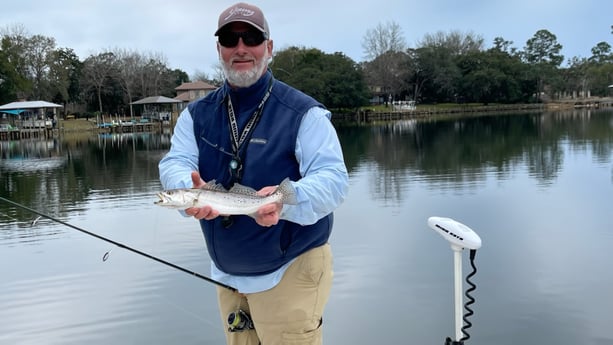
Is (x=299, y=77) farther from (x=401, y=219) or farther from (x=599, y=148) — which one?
(x=401, y=219)

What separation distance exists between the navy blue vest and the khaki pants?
0.30 feet

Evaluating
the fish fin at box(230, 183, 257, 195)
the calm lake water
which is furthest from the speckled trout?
the calm lake water

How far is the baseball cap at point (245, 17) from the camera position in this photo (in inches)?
101

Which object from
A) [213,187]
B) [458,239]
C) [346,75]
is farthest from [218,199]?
[346,75]

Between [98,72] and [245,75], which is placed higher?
[98,72]

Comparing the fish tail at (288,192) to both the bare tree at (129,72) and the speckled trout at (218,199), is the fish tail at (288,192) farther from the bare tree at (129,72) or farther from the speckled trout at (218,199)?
the bare tree at (129,72)

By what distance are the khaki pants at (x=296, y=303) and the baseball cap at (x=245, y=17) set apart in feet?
3.81

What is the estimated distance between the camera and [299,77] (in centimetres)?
6688

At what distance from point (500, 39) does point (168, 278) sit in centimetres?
9967

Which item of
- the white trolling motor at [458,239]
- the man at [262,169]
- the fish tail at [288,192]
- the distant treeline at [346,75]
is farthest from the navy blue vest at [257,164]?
the distant treeline at [346,75]

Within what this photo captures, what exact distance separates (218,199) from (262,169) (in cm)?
28

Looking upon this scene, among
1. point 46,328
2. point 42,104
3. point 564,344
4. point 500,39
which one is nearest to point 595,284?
point 564,344

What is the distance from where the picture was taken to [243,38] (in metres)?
2.61

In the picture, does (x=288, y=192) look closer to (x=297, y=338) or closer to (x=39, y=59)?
(x=297, y=338)
